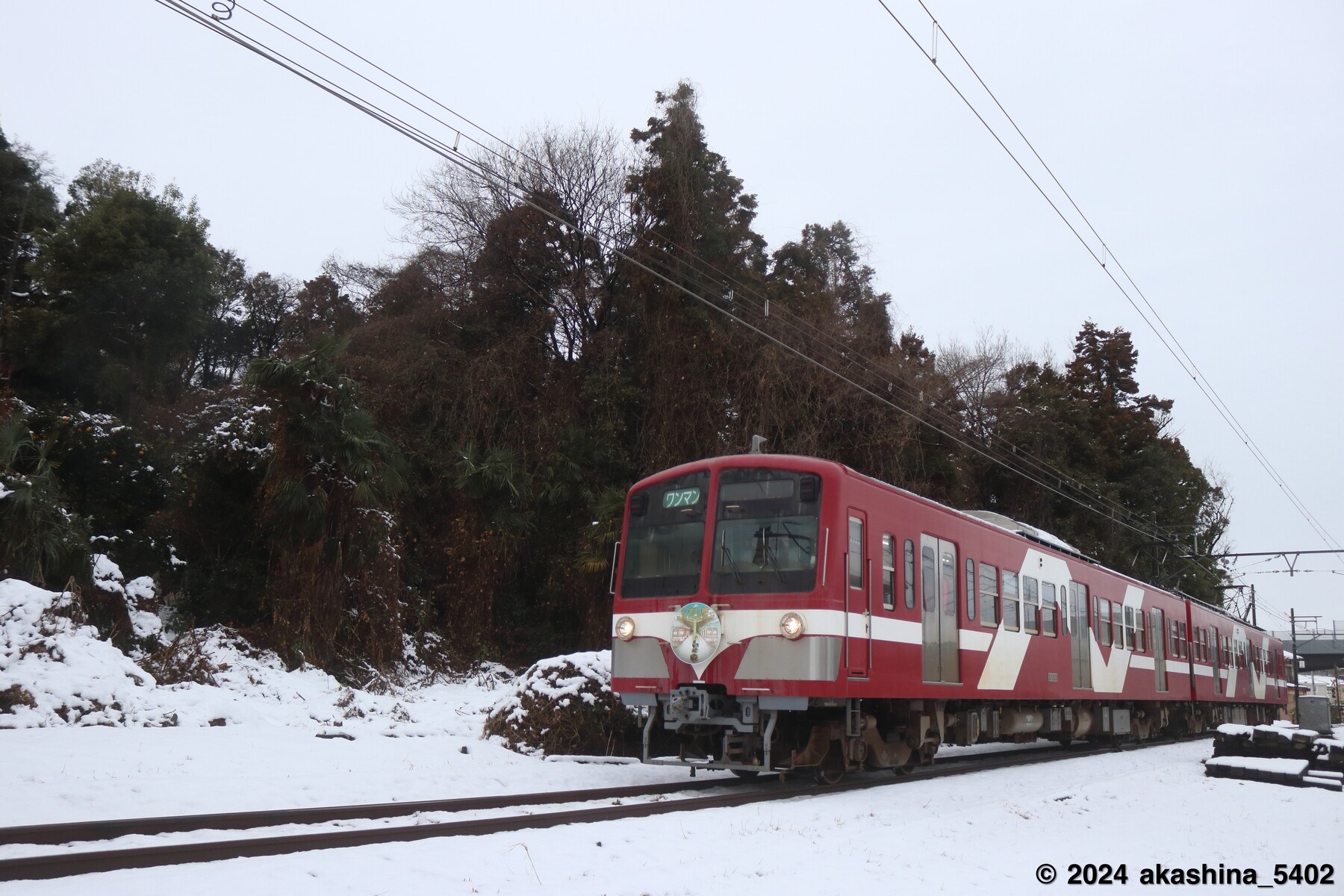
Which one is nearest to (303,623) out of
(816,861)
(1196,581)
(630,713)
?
(630,713)

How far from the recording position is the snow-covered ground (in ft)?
19.5

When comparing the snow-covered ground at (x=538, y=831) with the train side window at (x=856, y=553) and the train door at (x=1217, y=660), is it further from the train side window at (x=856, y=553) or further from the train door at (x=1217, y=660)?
the train door at (x=1217, y=660)

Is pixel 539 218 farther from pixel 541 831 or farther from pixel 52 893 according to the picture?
pixel 52 893

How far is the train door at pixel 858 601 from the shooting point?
34.0ft

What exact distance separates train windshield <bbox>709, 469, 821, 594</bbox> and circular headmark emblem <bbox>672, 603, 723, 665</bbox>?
291 mm

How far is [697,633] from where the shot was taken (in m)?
10.6

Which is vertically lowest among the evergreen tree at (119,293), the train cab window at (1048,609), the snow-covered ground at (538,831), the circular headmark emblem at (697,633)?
the snow-covered ground at (538,831)

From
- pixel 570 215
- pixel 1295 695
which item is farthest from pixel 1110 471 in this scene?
pixel 570 215

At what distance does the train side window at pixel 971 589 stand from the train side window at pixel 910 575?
1.65 m

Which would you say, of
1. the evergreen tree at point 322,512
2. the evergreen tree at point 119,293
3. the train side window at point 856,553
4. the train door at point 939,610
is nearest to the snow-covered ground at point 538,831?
the train door at point 939,610

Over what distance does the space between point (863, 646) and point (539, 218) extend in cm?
1725

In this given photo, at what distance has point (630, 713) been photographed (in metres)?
13.0

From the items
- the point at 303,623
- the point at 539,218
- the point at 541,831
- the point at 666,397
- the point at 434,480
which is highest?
the point at 539,218

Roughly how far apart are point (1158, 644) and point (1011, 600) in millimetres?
9111
